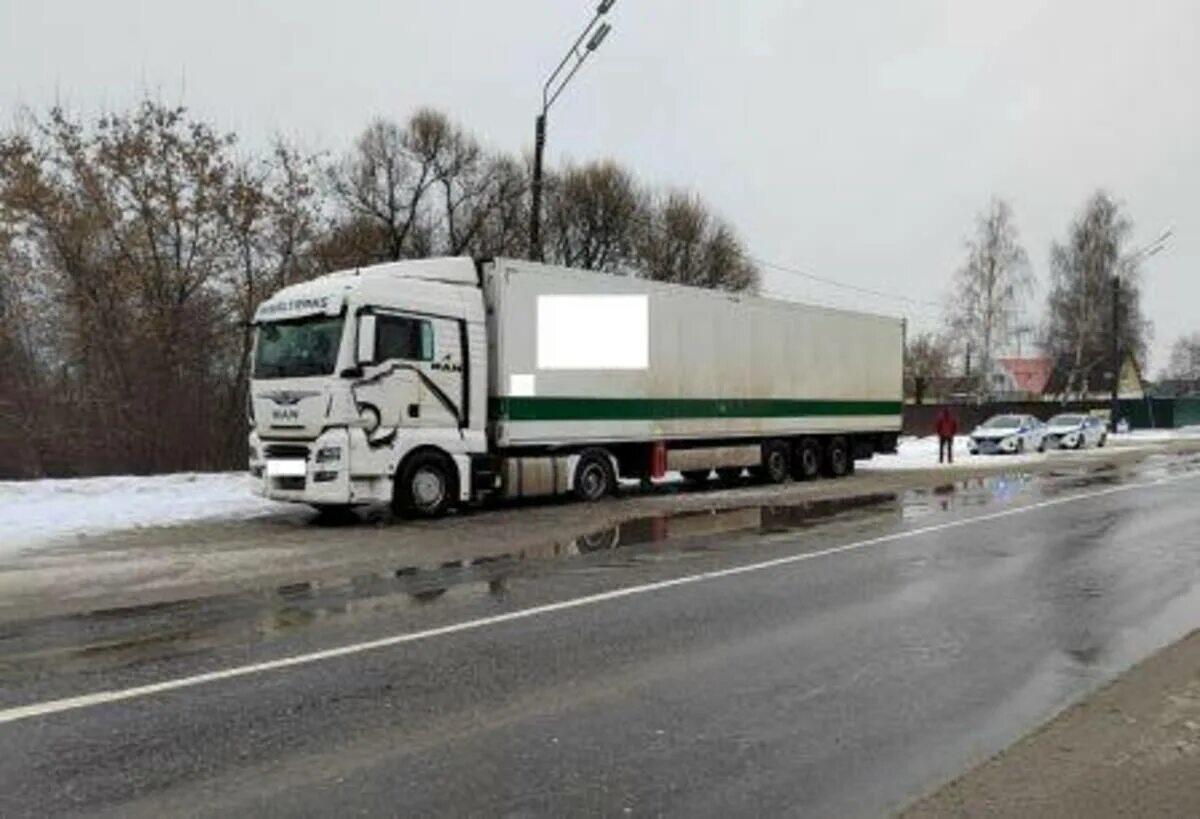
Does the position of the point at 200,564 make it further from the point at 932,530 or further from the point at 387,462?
the point at 932,530

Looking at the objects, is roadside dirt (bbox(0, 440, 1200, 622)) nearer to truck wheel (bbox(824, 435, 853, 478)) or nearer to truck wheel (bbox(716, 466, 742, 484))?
truck wheel (bbox(716, 466, 742, 484))

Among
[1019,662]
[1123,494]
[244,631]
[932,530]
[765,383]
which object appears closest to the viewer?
[1019,662]

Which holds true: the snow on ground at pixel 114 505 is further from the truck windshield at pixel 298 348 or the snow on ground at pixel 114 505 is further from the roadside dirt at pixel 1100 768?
the roadside dirt at pixel 1100 768

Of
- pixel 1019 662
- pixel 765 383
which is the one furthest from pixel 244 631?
pixel 765 383

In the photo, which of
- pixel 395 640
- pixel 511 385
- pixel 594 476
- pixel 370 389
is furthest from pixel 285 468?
pixel 395 640

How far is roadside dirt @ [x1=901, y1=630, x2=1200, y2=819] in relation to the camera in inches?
197

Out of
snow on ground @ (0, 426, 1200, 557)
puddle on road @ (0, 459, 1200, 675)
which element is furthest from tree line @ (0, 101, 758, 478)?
puddle on road @ (0, 459, 1200, 675)

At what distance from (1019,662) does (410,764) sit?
4205 millimetres

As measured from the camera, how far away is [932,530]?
16.5 metres

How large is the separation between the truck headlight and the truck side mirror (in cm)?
117

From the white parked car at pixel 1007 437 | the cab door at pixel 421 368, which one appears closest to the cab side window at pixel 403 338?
the cab door at pixel 421 368

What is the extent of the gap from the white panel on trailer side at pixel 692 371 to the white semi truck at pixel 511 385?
0.12 ft

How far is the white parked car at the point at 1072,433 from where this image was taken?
4719cm

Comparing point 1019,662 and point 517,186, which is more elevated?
point 517,186
